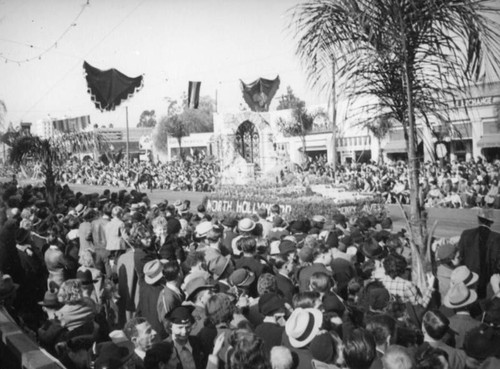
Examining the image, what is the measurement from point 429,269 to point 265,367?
3.09 meters

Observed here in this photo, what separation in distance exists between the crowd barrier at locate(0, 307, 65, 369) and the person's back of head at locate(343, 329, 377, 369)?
77.7 inches

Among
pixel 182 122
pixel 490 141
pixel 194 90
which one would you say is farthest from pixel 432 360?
pixel 182 122

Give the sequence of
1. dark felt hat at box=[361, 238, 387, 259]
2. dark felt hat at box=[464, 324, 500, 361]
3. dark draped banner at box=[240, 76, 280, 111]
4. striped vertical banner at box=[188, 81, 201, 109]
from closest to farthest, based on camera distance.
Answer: dark felt hat at box=[464, 324, 500, 361] < dark felt hat at box=[361, 238, 387, 259] < dark draped banner at box=[240, 76, 280, 111] < striped vertical banner at box=[188, 81, 201, 109]

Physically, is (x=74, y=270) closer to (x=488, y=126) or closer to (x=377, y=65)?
(x=377, y=65)

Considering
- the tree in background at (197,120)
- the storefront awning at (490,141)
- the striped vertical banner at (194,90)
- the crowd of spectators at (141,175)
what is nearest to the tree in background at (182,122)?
the tree in background at (197,120)

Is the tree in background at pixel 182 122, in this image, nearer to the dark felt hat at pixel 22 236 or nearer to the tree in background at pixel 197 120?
Answer: the tree in background at pixel 197 120

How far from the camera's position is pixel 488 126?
91.2 ft

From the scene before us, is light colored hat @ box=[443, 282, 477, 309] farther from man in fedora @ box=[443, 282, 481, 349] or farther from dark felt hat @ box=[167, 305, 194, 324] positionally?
dark felt hat @ box=[167, 305, 194, 324]

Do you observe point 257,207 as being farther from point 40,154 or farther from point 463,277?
point 463,277

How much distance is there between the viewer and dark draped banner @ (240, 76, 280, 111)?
28.1m

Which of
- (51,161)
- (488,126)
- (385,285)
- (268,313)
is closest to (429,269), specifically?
(385,285)

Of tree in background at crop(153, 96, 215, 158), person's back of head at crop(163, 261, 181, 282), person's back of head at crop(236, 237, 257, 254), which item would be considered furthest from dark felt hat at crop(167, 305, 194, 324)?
tree in background at crop(153, 96, 215, 158)

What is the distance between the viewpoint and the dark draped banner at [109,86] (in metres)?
15.3

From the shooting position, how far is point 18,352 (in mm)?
3846
